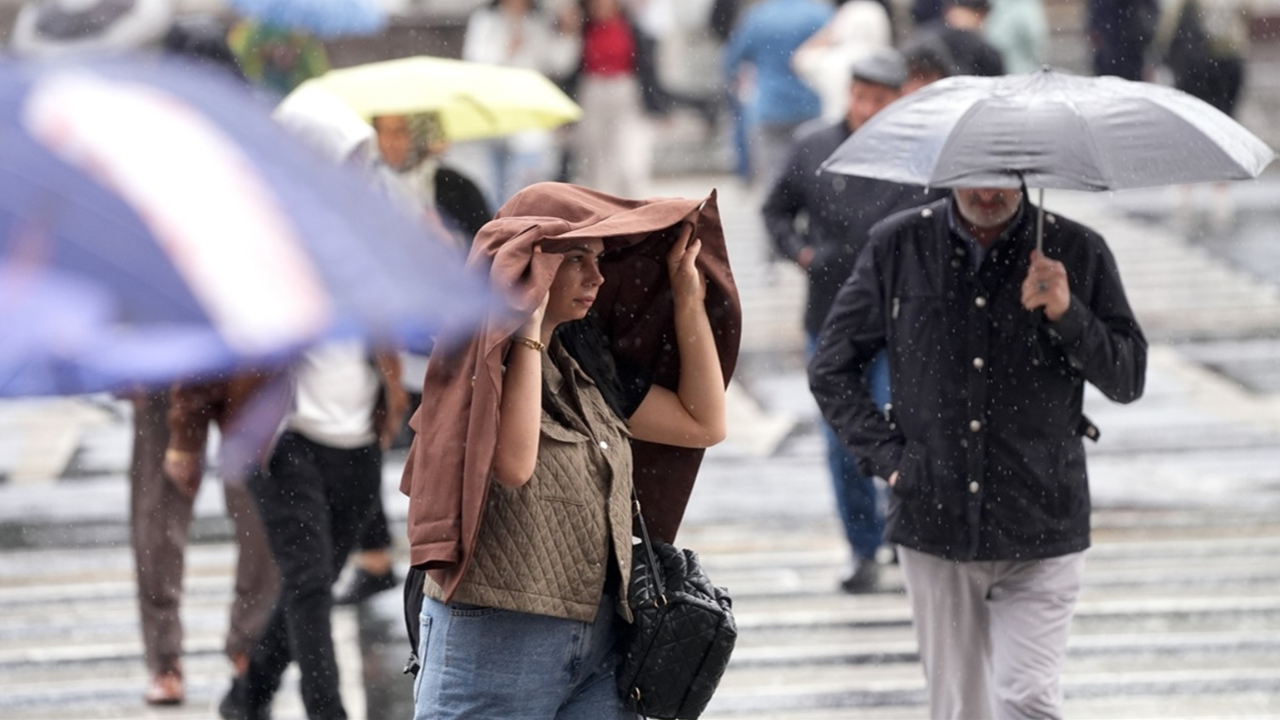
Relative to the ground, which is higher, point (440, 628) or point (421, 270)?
point (421, 270)

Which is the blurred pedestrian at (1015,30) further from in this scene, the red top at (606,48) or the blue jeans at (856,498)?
the blue jeans at (856,498)

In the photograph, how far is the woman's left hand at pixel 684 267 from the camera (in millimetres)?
4379

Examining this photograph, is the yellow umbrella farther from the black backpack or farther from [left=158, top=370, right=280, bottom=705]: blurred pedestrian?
the black backpack

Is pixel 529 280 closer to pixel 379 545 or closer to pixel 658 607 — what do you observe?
pixel 658 607

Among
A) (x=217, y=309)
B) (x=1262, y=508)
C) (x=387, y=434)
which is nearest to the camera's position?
(x=217, y=309)

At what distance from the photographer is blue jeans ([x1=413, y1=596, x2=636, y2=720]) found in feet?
13.7

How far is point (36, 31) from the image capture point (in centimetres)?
808

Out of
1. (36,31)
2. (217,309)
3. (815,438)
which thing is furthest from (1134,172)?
(815,438)

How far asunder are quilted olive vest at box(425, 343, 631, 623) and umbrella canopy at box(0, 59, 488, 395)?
5.24ft

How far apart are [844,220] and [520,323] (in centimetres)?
407

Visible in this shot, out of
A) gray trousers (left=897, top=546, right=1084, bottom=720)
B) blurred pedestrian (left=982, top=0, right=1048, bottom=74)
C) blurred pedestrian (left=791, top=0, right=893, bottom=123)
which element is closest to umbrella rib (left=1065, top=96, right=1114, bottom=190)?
gray trousers (left=897, top=546, right=1084, bottom=720)

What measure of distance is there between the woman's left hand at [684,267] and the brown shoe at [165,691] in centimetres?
333

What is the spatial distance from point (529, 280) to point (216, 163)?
1.62m

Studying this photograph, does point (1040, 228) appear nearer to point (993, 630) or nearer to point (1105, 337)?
point (1105, 337)
